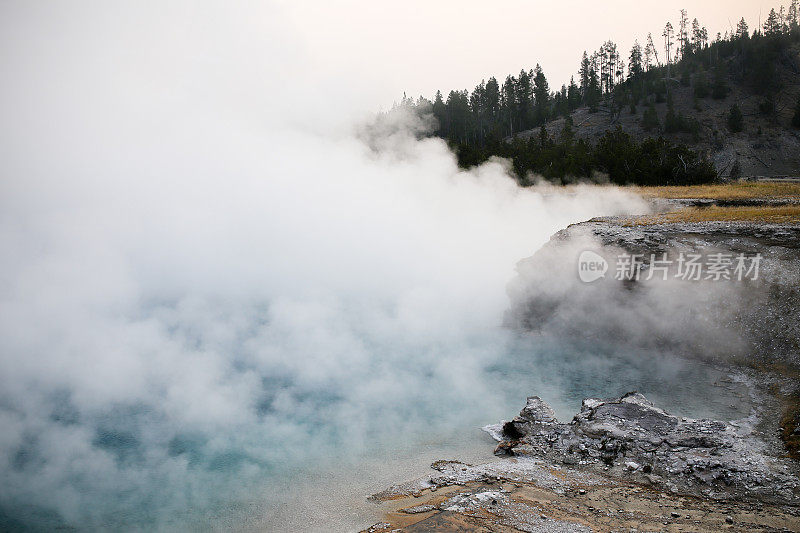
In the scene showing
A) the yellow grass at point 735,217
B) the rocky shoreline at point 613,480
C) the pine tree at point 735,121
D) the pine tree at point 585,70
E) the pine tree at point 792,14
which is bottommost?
the rocky shoreline at point 613,480

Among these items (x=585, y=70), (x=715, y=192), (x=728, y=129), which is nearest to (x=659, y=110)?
(x=728, y=129)

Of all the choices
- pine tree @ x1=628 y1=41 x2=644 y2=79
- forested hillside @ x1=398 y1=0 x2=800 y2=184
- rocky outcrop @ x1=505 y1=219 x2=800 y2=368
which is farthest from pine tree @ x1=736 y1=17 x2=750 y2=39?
rocky outcrop @ x1=505 y1=219 x2=800 y2=368

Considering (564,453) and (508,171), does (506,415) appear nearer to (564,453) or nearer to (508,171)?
(564,453)

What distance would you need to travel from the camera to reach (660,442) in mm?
7242

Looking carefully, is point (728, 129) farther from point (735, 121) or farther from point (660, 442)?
point (660, 442)

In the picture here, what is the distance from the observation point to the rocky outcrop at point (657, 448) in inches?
251

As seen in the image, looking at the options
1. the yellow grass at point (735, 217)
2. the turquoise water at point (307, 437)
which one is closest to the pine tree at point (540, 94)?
the yellow grass at point (735, 217)

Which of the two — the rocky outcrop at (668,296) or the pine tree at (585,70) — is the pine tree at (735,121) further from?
the rocky outcrop at (668,296)

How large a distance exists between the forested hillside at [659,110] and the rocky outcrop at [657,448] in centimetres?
2234

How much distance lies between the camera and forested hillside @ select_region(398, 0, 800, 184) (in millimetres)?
38188

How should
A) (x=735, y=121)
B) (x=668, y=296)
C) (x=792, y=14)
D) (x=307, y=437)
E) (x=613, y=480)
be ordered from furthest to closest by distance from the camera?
(x=792, y=14) < (x=735, y=121) < (x=668, y=296) < (x=307, y=437) < (x=613, y=480)

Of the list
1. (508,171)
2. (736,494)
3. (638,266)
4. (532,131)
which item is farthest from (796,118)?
(736,494)

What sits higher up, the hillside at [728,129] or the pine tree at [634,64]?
the pine tree at [634,64]

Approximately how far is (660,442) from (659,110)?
61560 mm
